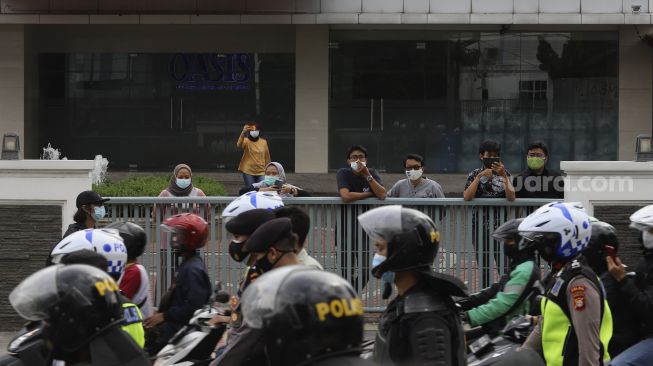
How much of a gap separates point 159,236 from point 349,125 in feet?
52.9

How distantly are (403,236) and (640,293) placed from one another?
2.24 metres

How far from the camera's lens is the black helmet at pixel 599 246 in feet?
21.4

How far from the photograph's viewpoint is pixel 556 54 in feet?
88.7

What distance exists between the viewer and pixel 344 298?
348 cm

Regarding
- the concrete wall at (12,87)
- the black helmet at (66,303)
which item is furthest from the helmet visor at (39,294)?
the concrete wall at (12,87)

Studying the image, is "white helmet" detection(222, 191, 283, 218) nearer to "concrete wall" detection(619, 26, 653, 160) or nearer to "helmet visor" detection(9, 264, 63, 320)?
"helmet visor" detection(9, 264, 63, 320)

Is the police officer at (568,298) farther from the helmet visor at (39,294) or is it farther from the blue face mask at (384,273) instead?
the helmet visor at (39,294)

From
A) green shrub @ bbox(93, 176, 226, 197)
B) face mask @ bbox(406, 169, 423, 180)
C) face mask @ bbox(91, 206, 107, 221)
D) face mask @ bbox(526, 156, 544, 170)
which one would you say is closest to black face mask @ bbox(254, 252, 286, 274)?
face mask @ bbox(91, 206, 107, 221)

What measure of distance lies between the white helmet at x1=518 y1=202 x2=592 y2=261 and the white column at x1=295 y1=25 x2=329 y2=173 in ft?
67.6

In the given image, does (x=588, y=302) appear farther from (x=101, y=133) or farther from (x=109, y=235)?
(x=101, y=133)

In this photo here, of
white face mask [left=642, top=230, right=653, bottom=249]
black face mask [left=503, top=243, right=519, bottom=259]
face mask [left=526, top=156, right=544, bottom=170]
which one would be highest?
face mask [left=526, top=156, right=544, bottom=170]

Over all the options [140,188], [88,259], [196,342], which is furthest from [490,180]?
[140,188]

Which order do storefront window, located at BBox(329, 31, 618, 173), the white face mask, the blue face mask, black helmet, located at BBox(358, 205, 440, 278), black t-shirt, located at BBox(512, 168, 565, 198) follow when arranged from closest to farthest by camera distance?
black helmet, located at BBox(358, 205, 440, 278)
the blue face mask
the white face mask
black t-shirt, located at BBox(512, 168, 565, 198)
storefront window, located at BBox(329, 31, 618, 173)

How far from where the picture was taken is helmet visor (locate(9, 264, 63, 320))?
412 centimetres
